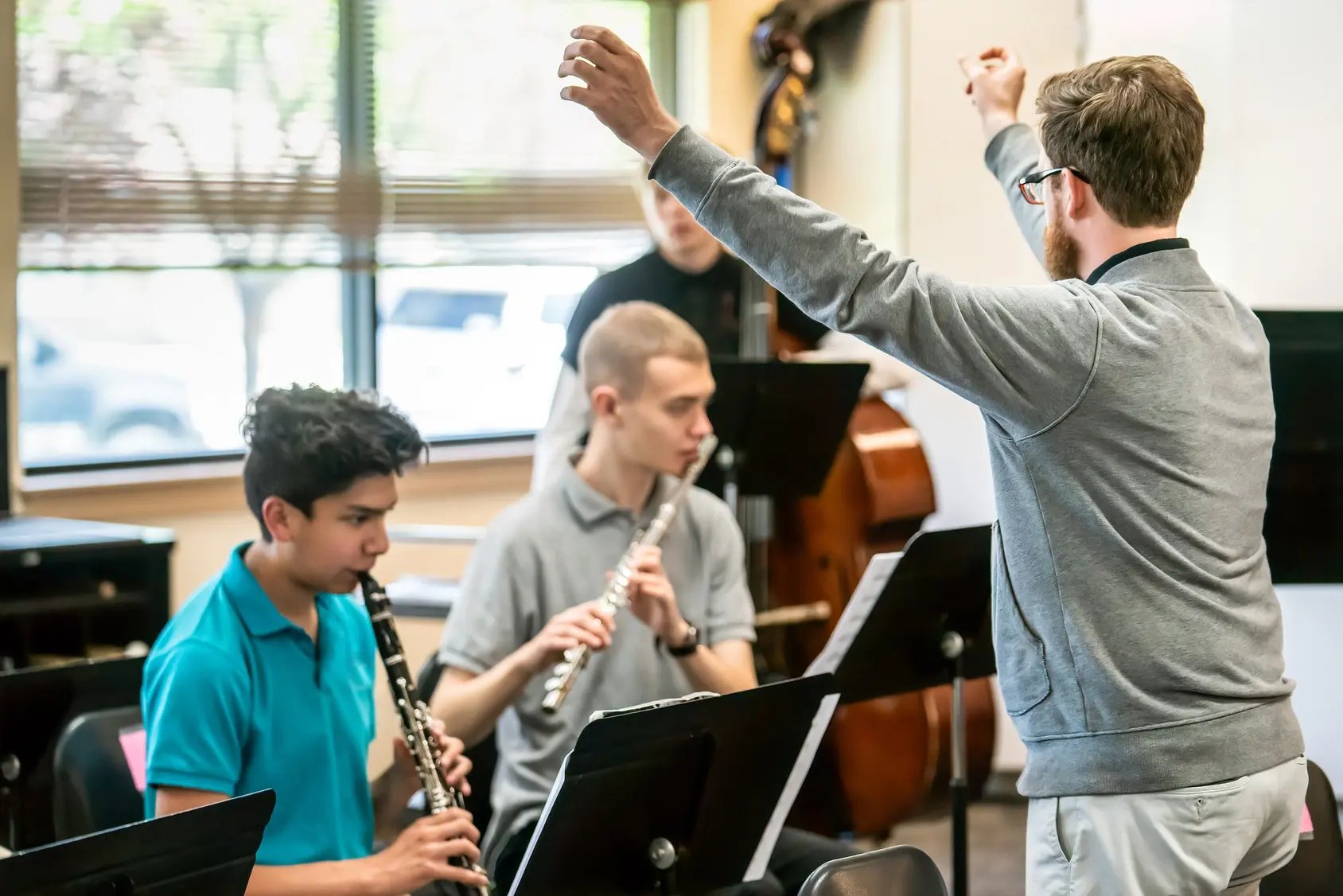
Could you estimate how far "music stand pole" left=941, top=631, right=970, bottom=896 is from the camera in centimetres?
230

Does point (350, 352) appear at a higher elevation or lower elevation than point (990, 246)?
lower

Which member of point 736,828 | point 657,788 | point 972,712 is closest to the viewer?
point 657,788

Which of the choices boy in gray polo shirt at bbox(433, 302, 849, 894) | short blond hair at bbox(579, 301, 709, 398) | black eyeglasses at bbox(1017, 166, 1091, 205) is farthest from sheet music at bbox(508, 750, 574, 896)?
short blond hair at bbox(579, 301, 709, 398)

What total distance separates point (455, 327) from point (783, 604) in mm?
1546

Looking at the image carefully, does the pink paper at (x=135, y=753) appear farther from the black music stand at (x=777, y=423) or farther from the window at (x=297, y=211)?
the window at (x=297, y=211)

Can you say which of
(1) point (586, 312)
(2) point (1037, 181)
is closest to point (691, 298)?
(1) point (586, 312)

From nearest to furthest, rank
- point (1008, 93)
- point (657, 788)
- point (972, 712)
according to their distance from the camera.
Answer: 1. point (657, 788)
2. point (1008, 93)
3. point (972, 712)

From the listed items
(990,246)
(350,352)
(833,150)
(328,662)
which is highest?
(833,150)

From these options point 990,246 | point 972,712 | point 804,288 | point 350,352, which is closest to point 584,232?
point 350,352

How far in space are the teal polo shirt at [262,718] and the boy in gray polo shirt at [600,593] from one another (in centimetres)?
28

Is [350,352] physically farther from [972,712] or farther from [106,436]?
[972,712]

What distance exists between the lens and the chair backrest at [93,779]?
6.47 feet

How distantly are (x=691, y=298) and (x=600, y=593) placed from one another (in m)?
1.35

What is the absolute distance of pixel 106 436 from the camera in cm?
388
